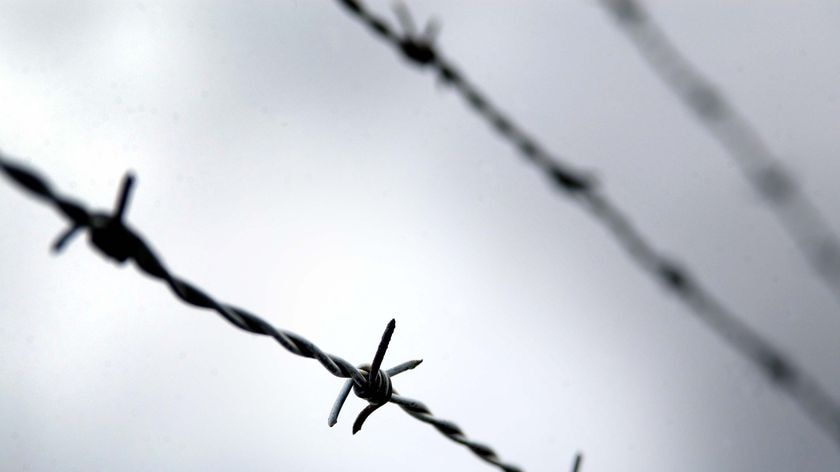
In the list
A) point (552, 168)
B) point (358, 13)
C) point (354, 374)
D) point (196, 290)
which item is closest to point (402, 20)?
point (358, 13)

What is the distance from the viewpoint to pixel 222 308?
1.56 metres

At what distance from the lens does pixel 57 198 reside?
48.7 inches

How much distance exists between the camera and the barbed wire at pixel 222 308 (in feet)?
4.03

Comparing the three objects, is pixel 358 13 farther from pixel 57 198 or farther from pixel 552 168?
pixel 57 198

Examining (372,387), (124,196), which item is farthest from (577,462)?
(124,196)

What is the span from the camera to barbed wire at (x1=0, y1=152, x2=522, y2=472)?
123cm

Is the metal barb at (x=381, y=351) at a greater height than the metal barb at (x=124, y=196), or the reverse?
the metal barb at (x=381, y=351)

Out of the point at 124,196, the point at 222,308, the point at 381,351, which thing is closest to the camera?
the point at 124,196

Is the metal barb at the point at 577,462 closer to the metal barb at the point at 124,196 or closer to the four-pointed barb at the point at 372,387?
the four-pointed barb at the point at 372,387

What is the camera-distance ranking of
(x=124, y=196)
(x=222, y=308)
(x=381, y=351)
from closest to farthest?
(x=124, y=196)
(x=222, y=308)
(x=381, y=351)

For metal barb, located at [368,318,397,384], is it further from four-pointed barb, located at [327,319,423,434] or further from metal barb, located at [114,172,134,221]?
metal barb, located at [114,172,134,221]

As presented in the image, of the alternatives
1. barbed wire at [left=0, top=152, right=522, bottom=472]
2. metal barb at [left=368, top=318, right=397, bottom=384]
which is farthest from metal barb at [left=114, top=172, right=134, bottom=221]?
metal barb at [left=368, top=318, right=397, bottom=384]

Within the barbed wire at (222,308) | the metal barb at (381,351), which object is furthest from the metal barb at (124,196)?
the metal barb at (381,351)

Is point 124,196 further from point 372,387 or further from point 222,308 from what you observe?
point 372,387
